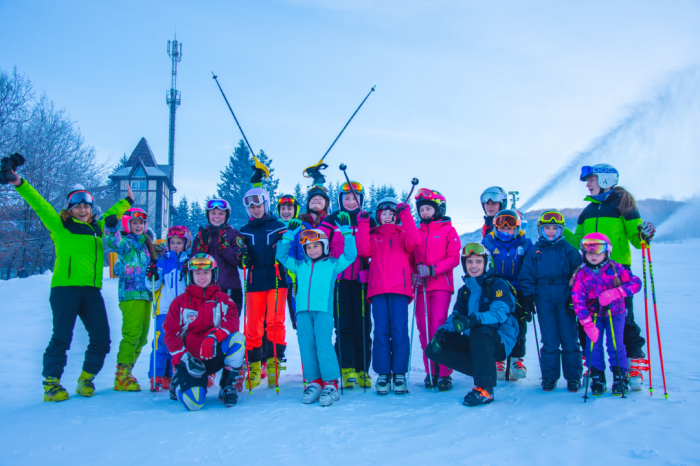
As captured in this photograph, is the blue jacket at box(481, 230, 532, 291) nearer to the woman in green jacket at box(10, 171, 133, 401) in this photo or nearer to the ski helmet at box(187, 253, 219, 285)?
the ski helmet at box(187, 253, 219, 285)

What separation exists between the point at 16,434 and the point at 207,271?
201 centimetres

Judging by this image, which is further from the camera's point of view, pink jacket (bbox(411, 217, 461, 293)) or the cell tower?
the cell tower

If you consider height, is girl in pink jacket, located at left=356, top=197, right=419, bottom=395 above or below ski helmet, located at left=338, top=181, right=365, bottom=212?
below

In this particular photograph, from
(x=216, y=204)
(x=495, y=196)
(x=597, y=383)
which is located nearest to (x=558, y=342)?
(x=597, y=383)

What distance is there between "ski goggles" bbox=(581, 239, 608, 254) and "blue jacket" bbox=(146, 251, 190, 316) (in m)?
4.35

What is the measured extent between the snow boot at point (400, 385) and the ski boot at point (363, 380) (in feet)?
1.25

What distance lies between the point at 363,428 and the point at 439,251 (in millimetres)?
2283

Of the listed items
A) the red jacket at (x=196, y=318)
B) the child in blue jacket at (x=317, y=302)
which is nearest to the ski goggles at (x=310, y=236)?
the child in blue jacket at (x=317, y=302)

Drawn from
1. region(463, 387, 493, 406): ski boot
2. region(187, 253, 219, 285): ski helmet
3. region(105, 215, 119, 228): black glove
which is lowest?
region(463, 387, 493, 406): ski boot

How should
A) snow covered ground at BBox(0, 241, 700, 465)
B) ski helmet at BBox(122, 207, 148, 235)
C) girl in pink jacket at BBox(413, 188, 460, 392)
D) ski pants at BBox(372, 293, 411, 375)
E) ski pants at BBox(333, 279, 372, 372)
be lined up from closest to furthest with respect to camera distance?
snow covered ground at BBox(0, 241, 700, 465), ski pants at BBox(372, 293, 411, 375), girl in pink jacket at BBox(413, 188, 460, 392), ski pants at BBox(333, 279, 372, 372), ski helmet at BBox(122, 207, 148, 235)

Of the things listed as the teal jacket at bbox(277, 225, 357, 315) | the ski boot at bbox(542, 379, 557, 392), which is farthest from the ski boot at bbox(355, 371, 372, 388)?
the ski boot at bbox(542, 379, 557, 392)

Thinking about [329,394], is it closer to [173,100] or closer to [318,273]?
[318,273]

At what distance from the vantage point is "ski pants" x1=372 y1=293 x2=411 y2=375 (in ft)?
15.8

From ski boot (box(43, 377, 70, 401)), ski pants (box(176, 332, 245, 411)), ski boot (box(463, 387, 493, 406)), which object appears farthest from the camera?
ski boot (box(43, 377, 70, 401))
